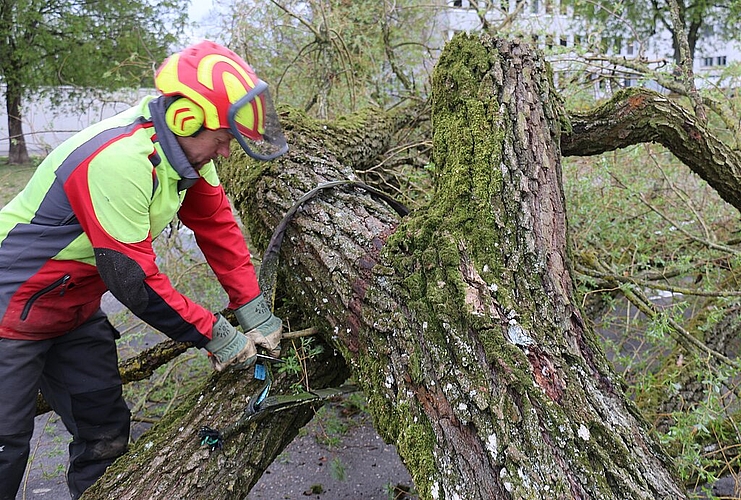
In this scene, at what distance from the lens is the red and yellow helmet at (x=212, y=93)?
5.50 ft

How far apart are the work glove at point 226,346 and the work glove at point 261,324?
8cm

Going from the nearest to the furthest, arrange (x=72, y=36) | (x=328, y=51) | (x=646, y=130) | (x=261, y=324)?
1. (x=261, y=324)
2. (x=646, y=130)
3. (x=328, y=51)
4. (x=72, y=36)

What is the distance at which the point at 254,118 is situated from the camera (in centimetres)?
174

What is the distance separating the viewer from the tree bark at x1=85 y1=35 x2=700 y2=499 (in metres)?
1.32

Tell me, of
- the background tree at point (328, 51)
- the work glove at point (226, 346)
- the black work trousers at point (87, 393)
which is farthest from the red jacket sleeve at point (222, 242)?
the background tree at point (328, 51)

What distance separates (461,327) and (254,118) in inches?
35.7

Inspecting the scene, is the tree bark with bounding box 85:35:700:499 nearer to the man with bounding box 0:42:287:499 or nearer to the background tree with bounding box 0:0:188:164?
the man with bounding box 0:42:287:499

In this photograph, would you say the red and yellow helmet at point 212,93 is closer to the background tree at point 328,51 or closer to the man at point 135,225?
the man at point 135,225

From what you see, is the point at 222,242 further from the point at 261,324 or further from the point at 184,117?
the point at 184,117

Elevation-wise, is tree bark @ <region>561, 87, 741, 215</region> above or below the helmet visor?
below

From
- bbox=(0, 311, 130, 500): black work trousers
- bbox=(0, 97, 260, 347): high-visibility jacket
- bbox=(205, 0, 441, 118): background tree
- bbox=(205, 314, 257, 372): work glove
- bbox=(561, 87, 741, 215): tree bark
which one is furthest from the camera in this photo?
bbox=(205, 0, 441, 118): background tree

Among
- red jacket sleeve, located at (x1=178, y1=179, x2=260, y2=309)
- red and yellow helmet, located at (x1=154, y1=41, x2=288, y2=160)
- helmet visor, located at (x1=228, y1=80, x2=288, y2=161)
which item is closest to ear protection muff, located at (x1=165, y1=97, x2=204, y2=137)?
red and yellow helmet, located at (x1=154, y1=41, x2=288, y2=160)

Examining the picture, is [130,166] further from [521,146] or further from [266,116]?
[521,146]

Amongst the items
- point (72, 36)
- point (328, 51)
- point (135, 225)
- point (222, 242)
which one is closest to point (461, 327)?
point (135, 225)
